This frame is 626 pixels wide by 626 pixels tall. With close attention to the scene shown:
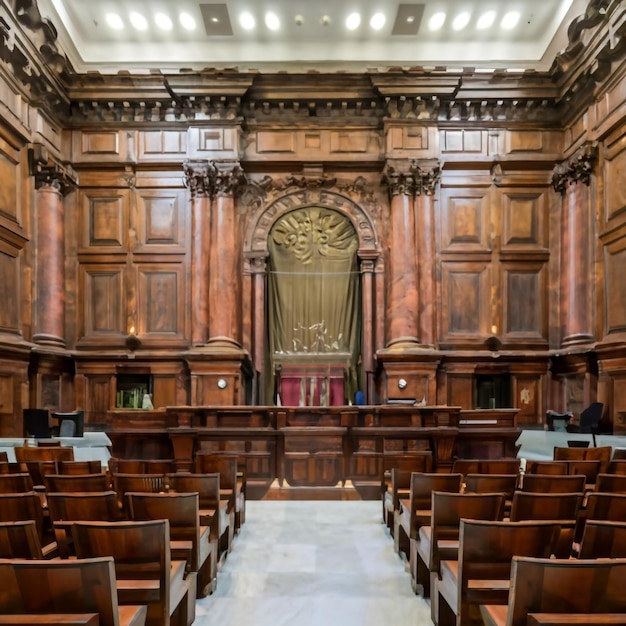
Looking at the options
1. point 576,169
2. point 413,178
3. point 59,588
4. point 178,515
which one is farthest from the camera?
point 413,178

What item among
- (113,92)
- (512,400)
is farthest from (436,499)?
(113,92)

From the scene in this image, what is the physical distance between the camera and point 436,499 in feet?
10.2

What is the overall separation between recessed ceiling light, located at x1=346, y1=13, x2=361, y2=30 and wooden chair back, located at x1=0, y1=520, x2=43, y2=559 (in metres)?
12.5

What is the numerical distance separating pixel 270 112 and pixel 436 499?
11018mm

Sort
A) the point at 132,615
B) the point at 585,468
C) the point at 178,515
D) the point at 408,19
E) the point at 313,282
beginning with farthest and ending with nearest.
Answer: the point at 313,282 < the point at 408,19 < the point at 585,468 < the point at 178,515 < the point at 132,615

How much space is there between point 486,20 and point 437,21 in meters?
1.03

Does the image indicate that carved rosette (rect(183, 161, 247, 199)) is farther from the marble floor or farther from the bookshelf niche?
the marble floor

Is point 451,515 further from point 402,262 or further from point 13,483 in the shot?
point 402,262

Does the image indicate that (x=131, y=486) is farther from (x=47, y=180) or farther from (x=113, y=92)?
(x=113, y=92)

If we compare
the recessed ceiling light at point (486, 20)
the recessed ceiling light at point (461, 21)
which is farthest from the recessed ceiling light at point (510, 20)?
the recessed ceiling light at point (461, 21)

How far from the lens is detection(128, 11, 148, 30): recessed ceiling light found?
41.6 feet

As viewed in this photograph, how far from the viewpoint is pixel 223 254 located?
1221 centimetres

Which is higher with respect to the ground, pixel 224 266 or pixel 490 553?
pixel 224 266

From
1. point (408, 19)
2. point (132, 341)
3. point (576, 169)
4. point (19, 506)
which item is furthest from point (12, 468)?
point (408, 19)
